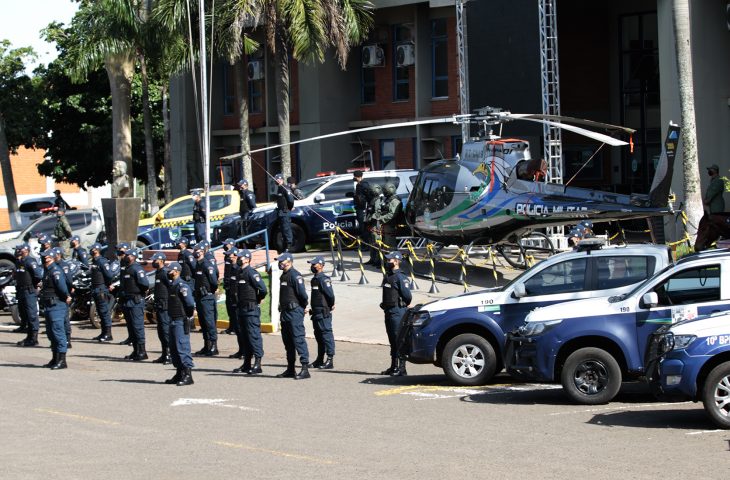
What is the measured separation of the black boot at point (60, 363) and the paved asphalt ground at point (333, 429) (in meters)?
0.37

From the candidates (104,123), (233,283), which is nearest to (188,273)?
(233,283)

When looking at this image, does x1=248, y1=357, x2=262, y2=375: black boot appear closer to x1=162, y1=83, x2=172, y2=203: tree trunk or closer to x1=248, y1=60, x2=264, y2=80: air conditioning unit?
x1=248, y1=60, x2=264, y2=80: air conditioning unit

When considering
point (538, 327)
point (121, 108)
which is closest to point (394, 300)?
point (538, 327)

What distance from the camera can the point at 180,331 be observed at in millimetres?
15906

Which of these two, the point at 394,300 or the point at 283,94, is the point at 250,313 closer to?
the point at 394,300

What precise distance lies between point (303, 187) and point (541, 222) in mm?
8530

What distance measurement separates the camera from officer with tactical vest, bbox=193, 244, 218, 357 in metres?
19.2

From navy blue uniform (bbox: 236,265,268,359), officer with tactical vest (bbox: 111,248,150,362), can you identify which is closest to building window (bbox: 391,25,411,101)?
officer with tactical vest (bbox: 111,248,150,362)

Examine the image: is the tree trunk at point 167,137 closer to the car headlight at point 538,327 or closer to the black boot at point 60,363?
the black boot at point 60,363

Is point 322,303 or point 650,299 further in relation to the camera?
point 322,303

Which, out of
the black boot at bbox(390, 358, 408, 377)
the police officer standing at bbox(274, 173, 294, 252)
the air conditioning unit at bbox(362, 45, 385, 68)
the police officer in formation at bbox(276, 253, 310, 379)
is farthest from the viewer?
the air conditioning unit at bbox(362, 45, 385, 68)

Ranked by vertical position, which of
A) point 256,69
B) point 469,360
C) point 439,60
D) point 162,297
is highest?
point 256,69

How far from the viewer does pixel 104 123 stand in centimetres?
4972

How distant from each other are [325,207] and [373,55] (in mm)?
11774
